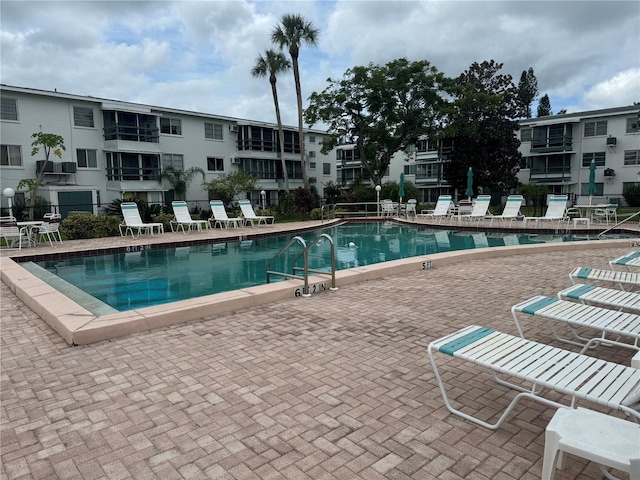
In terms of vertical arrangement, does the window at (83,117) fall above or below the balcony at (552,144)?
above

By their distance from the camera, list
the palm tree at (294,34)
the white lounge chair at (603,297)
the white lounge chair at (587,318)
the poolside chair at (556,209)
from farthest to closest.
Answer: the palm tree at (294,34) < the poolside chair at (556,209) < the white lounge chair at (603,297) < the white lounge chair at (587,318)

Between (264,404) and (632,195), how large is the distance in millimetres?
34509

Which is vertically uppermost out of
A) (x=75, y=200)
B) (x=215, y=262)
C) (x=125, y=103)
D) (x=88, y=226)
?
(x=125, y=103)

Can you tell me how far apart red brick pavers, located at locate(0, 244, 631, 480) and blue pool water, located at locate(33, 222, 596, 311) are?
126 inches

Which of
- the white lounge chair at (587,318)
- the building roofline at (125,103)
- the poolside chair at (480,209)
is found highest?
the building roofline at (125,103)

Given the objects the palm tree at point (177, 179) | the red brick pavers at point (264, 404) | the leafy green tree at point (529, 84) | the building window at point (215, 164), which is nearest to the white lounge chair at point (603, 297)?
the red brick pavers at point (264, 404)

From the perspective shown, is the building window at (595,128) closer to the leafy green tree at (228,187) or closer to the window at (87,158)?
the leafy green tree at (228,187)

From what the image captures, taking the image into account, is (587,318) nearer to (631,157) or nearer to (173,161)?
(173,161)

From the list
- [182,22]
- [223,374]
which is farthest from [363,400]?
[182,22]

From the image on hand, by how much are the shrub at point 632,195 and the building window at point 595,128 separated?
5350 millimetres

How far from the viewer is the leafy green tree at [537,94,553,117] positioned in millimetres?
58912

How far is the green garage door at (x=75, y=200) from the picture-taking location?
22.4 metres

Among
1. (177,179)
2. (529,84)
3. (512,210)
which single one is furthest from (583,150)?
(177,179)

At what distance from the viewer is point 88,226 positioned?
14.6 meters
